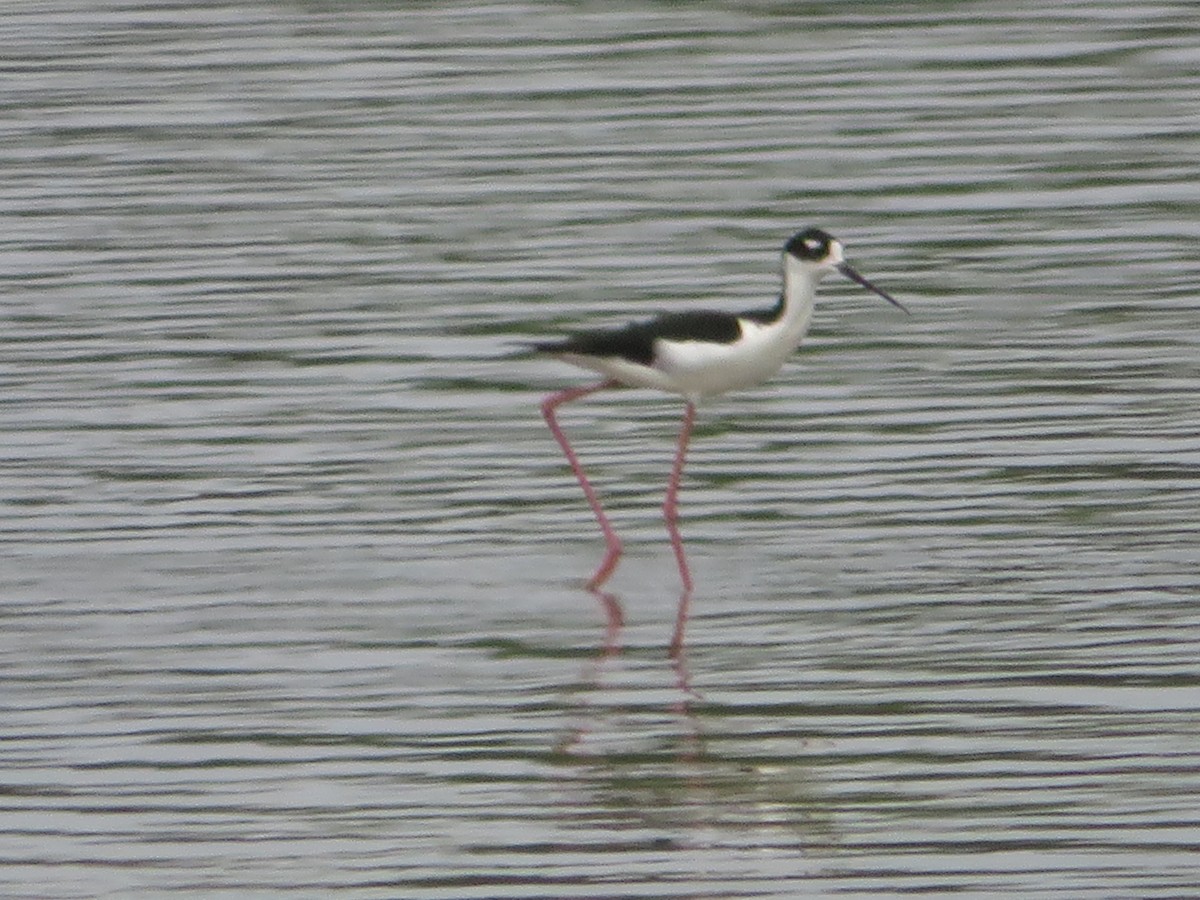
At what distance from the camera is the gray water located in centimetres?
827

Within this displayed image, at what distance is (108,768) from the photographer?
881 centimetres

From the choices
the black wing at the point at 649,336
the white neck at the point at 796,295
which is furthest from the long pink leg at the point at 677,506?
the white neck at the point at 796,295

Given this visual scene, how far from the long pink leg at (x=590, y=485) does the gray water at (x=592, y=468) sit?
0.09m

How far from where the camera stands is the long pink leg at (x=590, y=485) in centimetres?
1116

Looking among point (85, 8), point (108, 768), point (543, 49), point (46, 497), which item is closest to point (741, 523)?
point (46, 497)

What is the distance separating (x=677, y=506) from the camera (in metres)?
12.1

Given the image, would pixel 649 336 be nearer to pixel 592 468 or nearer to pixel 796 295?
pixel 796 295

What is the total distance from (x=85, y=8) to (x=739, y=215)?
8.50 metres

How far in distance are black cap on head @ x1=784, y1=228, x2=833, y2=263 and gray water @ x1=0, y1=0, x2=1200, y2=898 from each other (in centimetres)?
82

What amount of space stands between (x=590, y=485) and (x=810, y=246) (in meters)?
1.16

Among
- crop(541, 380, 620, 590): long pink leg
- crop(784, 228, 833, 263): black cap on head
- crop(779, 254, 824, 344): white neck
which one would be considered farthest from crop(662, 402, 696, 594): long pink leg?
crop(784, 228, 833, 263): black cap on head

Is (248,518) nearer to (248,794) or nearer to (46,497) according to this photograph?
(46,497)

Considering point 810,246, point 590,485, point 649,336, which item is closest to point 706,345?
point 649,336

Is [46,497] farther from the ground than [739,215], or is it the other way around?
[739,215]
